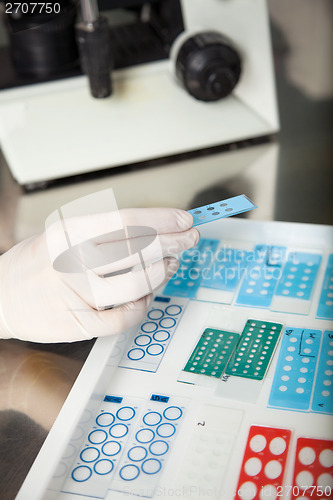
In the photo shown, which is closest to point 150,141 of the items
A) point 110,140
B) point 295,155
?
point 110,140

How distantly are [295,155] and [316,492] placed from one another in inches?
31.1

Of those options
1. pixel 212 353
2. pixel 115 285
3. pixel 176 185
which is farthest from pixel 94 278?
pixel 176 185

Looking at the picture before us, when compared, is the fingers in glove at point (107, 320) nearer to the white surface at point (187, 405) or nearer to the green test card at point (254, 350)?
the white surface at point (187, 405)

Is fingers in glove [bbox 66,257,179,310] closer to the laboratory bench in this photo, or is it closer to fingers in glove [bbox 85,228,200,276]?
fingers in glove [bbox 85,228,200,276]

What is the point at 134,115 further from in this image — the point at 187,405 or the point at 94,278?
the point at 187,405

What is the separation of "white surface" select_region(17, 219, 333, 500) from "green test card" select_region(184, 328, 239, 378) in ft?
0.04

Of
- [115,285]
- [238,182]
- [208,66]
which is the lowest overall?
[238,182]

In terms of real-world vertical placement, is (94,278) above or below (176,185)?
above

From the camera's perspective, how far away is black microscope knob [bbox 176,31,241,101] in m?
1.07

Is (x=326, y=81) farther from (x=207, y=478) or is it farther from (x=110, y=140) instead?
(x=207, y=478)

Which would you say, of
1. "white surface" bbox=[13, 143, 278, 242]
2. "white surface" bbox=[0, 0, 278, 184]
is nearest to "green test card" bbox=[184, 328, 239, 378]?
"white surface" bbox=[13, 143, 278, 242]

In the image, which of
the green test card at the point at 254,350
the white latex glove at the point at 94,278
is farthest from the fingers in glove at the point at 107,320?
the green test card at the point at 254,350

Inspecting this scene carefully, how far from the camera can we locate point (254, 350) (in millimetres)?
724

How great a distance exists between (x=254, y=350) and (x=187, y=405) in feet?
0.37
